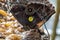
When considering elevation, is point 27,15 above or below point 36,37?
above

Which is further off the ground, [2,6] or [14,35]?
[2,6]

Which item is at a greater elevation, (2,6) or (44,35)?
(2,6)

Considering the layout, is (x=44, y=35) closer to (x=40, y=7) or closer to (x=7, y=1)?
(x=40, y=7)

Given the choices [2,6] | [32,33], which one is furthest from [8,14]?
[32,33]

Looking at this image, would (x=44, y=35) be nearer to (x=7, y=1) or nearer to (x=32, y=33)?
(x=32, y=33)

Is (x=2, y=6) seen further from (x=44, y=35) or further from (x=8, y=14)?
(x=44, y=35)

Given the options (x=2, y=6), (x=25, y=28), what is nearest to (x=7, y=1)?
(x=2, y=6)

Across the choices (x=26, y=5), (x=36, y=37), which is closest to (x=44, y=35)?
(x=36, y=37)
